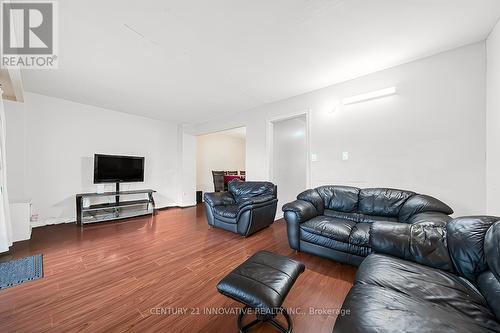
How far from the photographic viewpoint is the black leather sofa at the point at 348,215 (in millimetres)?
2029

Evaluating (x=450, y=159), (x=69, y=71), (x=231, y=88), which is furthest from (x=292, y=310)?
(x=69, y=71)

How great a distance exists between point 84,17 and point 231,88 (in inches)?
78.3

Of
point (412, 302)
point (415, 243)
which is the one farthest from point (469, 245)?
point (412, 302)

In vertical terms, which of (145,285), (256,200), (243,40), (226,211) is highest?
(243,40)

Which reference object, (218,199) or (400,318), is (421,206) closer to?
(400,318)

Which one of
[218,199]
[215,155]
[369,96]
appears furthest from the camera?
[215,155]

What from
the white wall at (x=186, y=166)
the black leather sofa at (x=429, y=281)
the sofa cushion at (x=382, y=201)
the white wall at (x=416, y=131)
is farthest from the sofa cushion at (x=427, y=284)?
the white wall at (x=186, y=166)

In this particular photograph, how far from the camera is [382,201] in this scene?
2473 mm

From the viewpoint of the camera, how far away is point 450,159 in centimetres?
227

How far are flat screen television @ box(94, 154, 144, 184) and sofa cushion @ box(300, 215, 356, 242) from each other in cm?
424

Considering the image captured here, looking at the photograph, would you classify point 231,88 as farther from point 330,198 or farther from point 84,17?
point 330,198

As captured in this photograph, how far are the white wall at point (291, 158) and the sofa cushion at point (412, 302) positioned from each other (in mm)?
3065

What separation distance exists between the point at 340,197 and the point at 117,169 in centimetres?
480

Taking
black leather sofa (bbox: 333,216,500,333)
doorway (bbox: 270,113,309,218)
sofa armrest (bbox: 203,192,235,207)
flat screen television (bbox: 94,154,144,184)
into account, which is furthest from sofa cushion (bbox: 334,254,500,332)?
flat screen television (bbox: 94,154,144,184)
